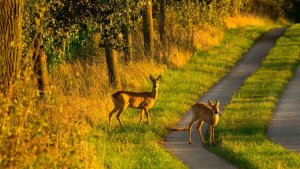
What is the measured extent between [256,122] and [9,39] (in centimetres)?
870

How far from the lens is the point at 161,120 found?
58.5ft

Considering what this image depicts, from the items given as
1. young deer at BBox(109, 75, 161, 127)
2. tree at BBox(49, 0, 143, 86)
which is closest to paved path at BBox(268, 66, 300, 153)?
young deer at BBox(109, 75, 161, 127)

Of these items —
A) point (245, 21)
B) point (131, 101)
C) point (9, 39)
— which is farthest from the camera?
point (245, 21)

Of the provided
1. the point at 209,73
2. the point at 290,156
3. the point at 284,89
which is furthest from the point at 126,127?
the point at 209,73

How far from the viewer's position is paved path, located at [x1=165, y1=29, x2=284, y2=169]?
1364 cm

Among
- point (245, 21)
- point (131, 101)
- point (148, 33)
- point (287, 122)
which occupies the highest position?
point (245, 21)

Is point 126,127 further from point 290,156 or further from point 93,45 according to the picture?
point 93,45

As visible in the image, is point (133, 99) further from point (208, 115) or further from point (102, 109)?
point (208, 115)

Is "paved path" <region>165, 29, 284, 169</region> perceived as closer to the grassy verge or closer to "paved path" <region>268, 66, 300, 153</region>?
the grassy verge

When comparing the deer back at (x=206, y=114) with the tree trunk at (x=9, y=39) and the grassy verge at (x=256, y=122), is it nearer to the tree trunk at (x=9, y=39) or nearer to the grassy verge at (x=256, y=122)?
the grassy verge at (x=256, y=122)

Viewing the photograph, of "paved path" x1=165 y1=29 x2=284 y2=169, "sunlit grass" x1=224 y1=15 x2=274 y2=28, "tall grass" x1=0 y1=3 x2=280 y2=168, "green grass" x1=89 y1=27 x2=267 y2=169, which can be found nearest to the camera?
"tall grass" x1=0 y1=3 x2=280 y2=168

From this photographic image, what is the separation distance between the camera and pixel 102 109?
60.2 feet

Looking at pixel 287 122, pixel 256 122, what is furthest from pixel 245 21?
pixel 256 122

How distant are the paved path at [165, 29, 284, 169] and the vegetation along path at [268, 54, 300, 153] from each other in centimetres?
172
